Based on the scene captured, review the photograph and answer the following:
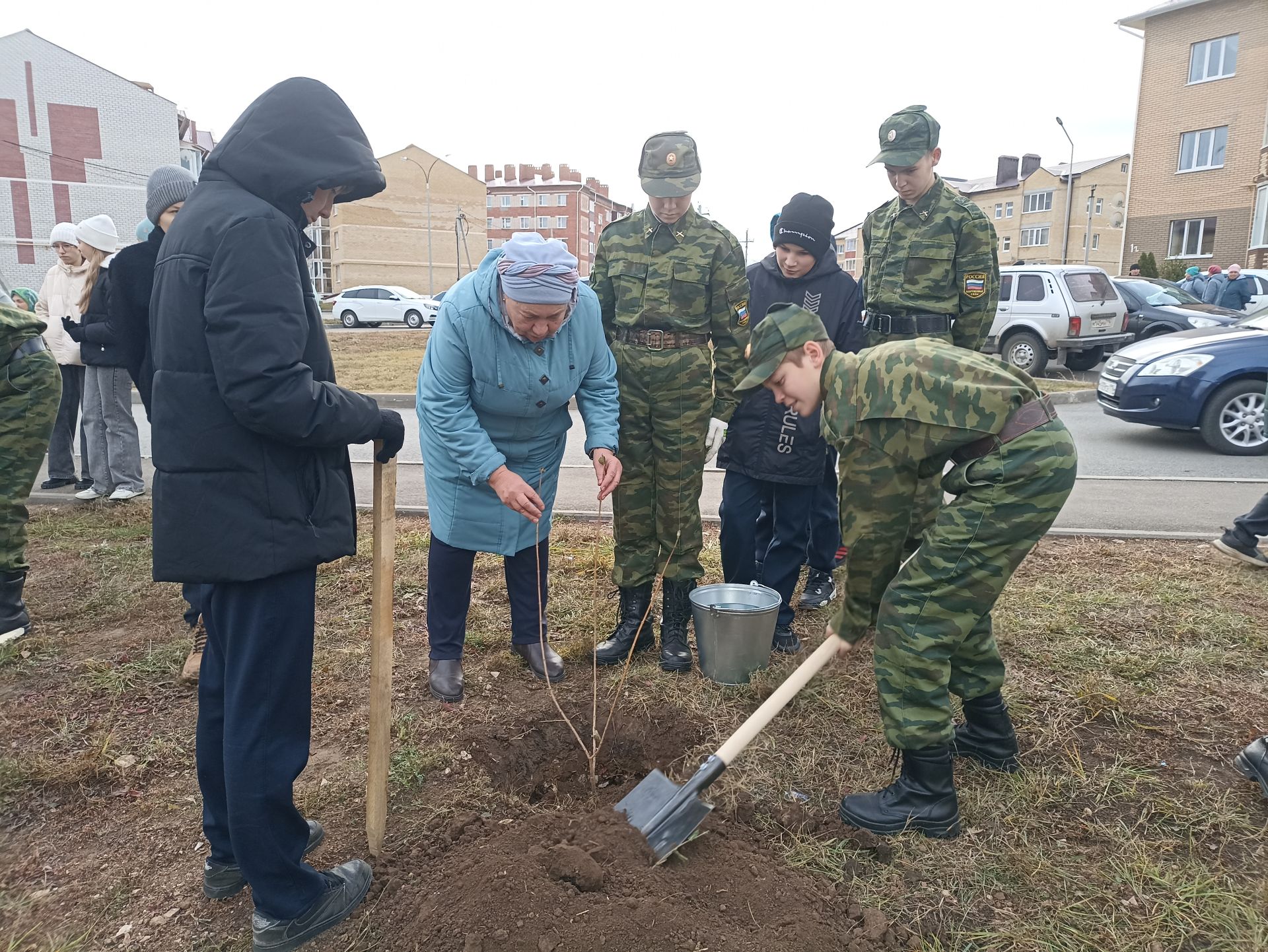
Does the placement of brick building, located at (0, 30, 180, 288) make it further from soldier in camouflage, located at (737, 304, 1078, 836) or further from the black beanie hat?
soldier in camouflage, located at (737, 304, 1078, 836)

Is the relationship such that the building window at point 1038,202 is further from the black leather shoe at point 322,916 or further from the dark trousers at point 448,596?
the black leather shoe at point 322,916

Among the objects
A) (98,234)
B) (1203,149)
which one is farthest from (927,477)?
(1203,149)

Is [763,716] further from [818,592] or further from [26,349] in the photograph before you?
[26,349]

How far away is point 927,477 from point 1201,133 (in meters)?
36.7

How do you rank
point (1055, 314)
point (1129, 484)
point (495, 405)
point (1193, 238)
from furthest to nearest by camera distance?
point (1193, 238) → point (1055, 314) → point (1129, 484) → point (495, 405)

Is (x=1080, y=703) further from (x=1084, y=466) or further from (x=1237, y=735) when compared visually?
(x=1084, y=466)

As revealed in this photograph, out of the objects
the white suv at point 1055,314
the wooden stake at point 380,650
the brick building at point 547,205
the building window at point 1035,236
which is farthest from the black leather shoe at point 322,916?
the brick building at point 547,205

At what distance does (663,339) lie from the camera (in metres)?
3.72

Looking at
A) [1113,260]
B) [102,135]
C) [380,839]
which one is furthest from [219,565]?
[1113,260]

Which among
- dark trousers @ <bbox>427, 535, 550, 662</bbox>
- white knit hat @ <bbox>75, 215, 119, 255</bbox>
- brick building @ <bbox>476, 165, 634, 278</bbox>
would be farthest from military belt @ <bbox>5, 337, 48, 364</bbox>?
brick building @ <bbox>476, 165, 634, 278</bbox>

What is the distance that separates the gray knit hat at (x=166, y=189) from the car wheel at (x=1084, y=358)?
46.3 ft

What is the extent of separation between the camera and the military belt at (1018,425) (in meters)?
2.46

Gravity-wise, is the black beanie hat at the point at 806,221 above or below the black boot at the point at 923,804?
above

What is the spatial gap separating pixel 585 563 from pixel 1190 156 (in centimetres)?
3560
